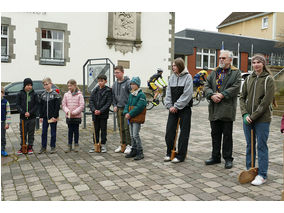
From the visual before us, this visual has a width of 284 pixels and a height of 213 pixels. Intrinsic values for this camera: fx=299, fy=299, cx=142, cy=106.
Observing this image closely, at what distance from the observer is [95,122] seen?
21.3 feet

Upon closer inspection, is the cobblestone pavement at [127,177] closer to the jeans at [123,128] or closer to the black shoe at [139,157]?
the black shoe at [139,157]

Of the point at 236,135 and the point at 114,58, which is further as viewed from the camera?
the point at 114,58

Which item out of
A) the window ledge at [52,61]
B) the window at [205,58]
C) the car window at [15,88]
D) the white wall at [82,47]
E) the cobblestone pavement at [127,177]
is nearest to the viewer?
the cobblestone pavement at [127,177]

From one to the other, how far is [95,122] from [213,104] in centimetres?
262

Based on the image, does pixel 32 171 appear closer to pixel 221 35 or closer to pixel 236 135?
pixel 236 135

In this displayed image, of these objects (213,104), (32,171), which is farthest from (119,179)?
(213,104)

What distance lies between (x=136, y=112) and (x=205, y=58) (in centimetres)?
2457

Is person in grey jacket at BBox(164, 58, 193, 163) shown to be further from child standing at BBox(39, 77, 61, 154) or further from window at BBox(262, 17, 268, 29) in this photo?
window at BBox(262, 17, 268, 29)

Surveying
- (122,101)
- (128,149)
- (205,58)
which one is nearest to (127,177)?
(128,149)

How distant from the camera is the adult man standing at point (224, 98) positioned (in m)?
5.00

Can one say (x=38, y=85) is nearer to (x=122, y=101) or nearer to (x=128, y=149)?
(x=122, y=101)

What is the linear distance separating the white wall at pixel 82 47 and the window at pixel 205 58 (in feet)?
28.9

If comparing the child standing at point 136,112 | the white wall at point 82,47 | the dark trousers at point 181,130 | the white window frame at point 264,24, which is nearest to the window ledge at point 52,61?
the white wall at point 82,47

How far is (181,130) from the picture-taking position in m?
5.54
